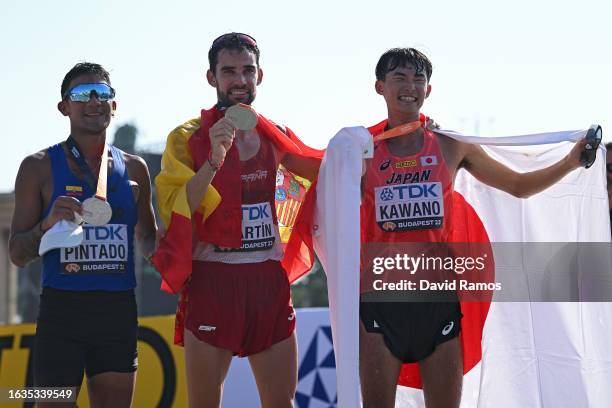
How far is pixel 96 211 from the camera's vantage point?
5152 mm

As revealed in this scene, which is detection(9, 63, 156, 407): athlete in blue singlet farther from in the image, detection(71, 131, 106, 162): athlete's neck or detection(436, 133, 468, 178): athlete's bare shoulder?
detection(436, 133, 468, 178): athlete's bare shoulder

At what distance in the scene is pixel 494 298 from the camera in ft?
19.1

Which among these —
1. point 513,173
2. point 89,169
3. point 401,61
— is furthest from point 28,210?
point 513,173

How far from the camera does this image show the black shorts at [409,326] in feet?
17.1

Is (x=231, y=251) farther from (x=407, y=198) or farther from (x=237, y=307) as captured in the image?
(x=407, y=198)

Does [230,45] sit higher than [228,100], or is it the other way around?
[230,45]

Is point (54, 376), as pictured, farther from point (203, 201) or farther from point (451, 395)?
point (451, 395)

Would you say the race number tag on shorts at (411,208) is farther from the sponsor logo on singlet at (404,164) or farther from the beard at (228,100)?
the beard at (228,100)

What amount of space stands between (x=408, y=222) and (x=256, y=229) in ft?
2.70

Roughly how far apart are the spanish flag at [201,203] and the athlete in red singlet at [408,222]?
0.54 meters

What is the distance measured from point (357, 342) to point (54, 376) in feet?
5.25

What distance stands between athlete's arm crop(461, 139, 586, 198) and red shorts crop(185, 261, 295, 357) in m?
1.39

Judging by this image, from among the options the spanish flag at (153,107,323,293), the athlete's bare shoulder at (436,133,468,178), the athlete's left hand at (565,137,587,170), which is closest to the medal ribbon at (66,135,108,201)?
the spanish flag at (153,107,323,293)

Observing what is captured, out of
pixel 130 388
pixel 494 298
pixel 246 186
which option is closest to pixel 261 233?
pixel 246 186
